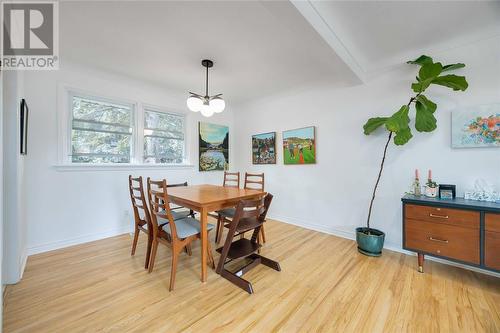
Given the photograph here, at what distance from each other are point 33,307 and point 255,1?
3004 mm

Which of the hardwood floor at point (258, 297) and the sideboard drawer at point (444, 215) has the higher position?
the sideboard drawer at point (444, 215)

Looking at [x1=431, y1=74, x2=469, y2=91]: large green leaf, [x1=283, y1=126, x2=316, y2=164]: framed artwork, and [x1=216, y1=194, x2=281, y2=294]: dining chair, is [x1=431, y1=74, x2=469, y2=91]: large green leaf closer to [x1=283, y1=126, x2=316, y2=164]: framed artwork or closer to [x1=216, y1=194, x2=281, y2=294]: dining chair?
[x1=283, y1=126, x2=316, y2=164]: framed artwork

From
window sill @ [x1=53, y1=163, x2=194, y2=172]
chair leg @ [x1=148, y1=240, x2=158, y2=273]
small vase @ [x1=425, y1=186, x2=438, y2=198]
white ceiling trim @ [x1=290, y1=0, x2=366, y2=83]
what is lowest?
chair leg @ [x1=148, y1=240, x2=158, y2=273]

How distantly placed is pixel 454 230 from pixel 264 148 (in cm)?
299

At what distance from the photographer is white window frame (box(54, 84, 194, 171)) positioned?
2.67m

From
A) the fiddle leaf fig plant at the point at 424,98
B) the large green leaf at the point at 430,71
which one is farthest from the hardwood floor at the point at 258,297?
the large green leaf at the point at 430,71

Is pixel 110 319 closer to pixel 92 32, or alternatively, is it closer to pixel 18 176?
pixel 18 176

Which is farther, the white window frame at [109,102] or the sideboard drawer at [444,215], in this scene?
the white window frame at [109,102]

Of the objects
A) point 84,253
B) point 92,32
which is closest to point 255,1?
point 92,32

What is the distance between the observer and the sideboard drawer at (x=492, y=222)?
1.75m

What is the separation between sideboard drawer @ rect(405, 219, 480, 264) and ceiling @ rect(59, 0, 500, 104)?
5.98 feet

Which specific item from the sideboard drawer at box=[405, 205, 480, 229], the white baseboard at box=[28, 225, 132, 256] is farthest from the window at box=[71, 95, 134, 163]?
the sideboard drawer at box=[405, 205, 480, 229]

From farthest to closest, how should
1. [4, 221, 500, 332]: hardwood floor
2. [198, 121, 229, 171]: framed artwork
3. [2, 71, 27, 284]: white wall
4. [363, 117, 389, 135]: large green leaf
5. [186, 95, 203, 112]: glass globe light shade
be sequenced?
[198, 121, 229, 171]: framed artwork
[363, 117, 389, 135]: large green leaf
[186, 95, 203, 112]: glass globe light shade
[2, 71, 27, 284]: white wall
[4, 221, 500, 332]: hardwood floor

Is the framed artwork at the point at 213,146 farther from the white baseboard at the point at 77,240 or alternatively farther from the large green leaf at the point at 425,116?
the large green leaf at the point at 425,116
